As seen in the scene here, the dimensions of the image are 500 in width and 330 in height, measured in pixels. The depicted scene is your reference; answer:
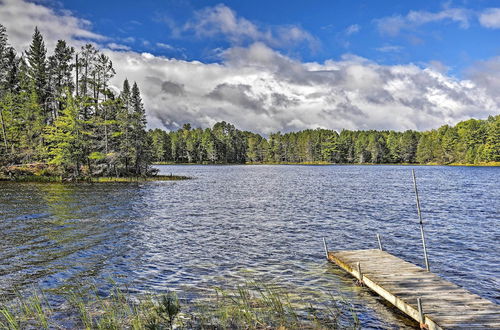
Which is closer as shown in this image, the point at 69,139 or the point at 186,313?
the point at 186,313

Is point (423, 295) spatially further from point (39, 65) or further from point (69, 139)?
point (39, 65)

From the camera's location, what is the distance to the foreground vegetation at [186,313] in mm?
9906

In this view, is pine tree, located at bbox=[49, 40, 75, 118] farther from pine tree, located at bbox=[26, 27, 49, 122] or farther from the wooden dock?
the wooden dock

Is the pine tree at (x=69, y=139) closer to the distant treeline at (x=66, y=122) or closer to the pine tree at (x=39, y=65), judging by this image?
the distant treeline at (x=66, y=122)

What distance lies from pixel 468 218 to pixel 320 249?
18.3 metres

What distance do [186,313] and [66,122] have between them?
55.1m

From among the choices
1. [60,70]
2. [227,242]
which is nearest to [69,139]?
[60,70]

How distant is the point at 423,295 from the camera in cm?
1145

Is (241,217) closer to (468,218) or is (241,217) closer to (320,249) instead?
(320,249)

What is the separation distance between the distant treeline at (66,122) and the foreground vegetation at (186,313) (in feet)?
163

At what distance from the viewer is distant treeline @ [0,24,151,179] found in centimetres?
5703

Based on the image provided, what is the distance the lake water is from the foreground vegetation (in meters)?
1.02

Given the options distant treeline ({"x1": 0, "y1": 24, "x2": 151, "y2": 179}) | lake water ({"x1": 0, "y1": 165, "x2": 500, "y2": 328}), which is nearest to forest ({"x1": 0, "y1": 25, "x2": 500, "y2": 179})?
distant treeline ({"x1": 0, "y1": 24, "x2": 151, "y2": 179})

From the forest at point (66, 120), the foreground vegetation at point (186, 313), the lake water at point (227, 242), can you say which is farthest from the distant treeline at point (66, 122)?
the foreground vegetation at point (186, 313)
